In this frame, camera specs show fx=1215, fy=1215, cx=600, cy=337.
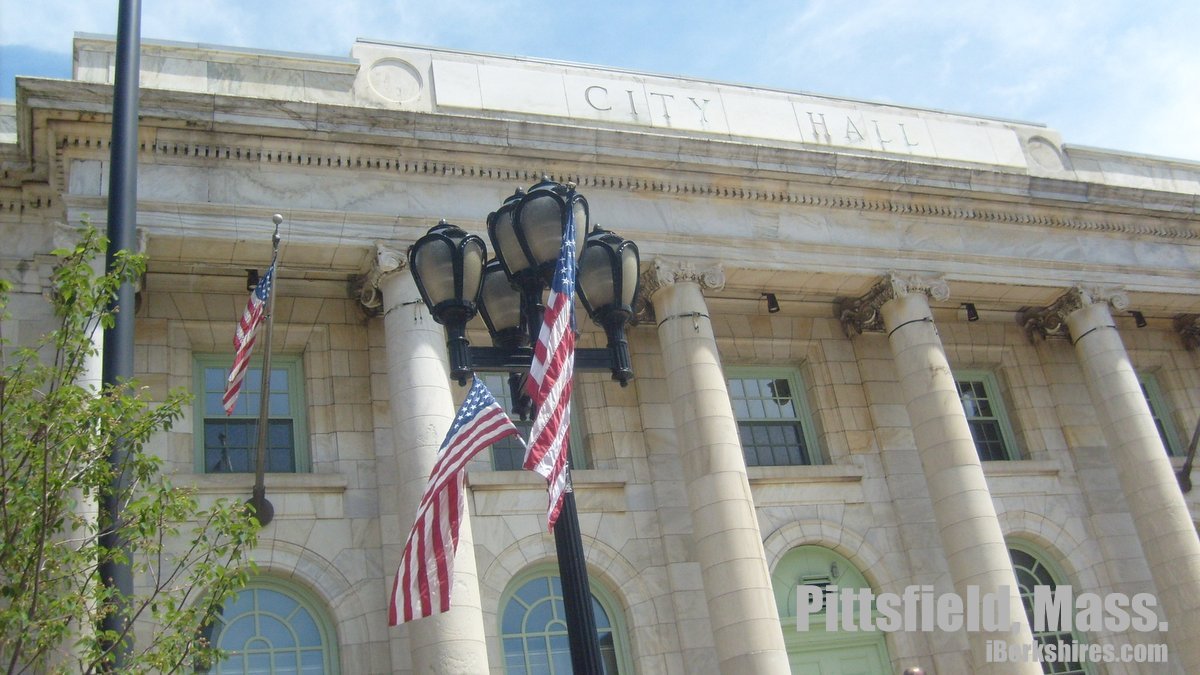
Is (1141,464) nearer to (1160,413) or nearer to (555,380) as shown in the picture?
(1160,413)

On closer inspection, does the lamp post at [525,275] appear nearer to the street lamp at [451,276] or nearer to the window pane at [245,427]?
the street lamp at [451,276]

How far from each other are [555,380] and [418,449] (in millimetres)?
6468

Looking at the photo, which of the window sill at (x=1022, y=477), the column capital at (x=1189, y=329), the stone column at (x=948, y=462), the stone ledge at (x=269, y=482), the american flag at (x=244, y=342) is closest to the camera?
the american flag at (x=244, y=342)

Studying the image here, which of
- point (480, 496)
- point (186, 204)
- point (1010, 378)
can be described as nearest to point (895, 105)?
point (1010, 378)

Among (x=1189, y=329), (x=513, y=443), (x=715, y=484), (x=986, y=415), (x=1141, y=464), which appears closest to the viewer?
(x=715, y=484)

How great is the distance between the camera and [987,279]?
19766 millimetres

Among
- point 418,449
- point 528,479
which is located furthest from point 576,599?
point 528,479

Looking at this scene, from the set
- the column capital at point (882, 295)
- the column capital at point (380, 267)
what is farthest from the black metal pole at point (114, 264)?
the column capital at point (882, 295)

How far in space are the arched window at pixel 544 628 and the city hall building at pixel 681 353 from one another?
4 centimetres

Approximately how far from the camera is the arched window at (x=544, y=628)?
16.2 meters

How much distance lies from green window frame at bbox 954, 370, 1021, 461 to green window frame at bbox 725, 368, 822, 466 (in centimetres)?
311

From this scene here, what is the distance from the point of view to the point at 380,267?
1591 cm

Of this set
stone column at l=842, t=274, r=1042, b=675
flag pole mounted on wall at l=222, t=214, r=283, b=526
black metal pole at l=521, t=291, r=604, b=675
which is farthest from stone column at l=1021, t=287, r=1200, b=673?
black metal pole at l=521, t=291, r=604, b=675

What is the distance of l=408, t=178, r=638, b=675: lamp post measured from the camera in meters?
8.81
